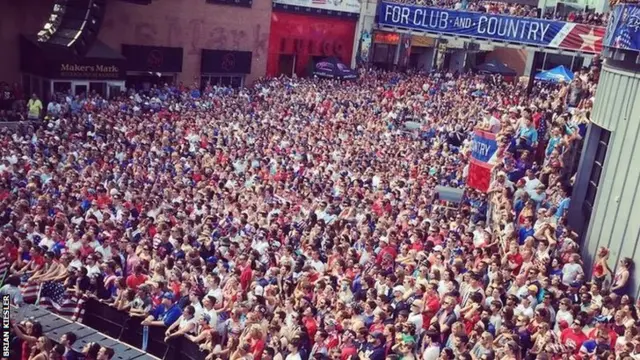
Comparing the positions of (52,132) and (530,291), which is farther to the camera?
(52,132)

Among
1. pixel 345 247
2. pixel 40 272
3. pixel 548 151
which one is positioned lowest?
pixel 40 272

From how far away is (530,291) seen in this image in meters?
9.30

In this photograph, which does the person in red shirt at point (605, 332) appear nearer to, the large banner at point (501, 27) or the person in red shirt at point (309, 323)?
the person in red shirt at point (309, 323)

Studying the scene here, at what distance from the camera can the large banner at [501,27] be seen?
1277 inches

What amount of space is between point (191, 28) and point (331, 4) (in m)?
9.79

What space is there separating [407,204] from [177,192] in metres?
5.17

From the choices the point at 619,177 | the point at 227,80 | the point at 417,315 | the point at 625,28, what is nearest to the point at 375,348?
the point at 417,315

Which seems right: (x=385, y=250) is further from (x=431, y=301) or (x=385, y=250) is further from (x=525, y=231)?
(x=525, y=231)

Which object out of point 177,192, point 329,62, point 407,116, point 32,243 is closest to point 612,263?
point 177,192

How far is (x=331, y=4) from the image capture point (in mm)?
38000

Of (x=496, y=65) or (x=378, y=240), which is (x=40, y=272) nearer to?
(x=378, y=240)

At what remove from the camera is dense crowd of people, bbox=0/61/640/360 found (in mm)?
8750

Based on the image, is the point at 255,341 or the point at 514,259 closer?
the point at 255,341

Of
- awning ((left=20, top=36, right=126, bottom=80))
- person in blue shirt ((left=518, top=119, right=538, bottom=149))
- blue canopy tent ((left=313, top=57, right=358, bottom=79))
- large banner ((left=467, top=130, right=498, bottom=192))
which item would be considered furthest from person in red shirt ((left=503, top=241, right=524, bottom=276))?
blue canopy tent ((left=313, top=57, right=358, bottom=79))
